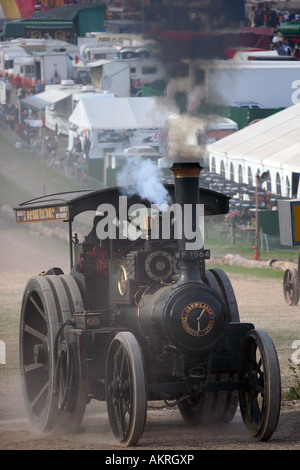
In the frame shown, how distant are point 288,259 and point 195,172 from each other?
21846 millimetres

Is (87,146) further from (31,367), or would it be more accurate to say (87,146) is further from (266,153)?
(31,367)

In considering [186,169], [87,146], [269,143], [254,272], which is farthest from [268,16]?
[186,169]

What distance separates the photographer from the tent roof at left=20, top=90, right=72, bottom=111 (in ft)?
169

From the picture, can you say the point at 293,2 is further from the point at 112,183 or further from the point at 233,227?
the point at 233,227

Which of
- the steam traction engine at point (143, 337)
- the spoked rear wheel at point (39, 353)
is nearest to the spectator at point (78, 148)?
the spoked rear wheel at point (39, 353)

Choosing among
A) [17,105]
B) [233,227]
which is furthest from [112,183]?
[17,105]

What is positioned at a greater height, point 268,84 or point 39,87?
point 268,84

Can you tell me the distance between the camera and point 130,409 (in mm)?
9445

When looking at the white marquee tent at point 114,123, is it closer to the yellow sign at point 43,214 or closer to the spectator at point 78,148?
the spectator at point 78,148

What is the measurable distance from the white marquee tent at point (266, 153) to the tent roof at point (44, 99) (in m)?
12.6

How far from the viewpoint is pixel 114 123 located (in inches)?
1756

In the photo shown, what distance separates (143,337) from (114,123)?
115 ft

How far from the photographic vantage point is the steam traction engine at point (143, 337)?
9.66 m

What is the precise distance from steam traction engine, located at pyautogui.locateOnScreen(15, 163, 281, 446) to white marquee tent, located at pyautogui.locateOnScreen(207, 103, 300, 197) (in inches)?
903
